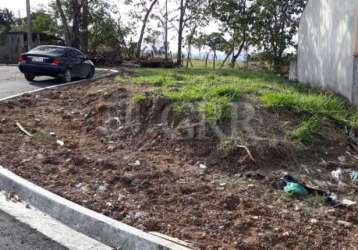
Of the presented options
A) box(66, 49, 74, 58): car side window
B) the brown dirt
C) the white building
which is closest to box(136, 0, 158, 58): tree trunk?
box(66, 49, 74, 58): car side window

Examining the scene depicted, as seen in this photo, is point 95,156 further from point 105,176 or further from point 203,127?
point 203,127

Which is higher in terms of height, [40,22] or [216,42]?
[40,22]

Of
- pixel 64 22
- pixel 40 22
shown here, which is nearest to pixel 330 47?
pixel 64 22

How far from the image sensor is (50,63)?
51.5ft

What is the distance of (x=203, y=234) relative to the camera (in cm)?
398

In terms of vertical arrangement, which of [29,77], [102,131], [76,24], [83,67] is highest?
[76,24]

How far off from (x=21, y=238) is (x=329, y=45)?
1051 cm

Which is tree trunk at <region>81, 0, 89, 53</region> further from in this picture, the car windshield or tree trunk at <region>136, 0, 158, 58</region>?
the car windshield

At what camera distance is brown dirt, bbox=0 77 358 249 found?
409 centimetres

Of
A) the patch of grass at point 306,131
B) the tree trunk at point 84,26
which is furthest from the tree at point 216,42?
the patch of grass at point 306,131

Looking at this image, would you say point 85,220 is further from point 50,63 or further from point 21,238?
point 50,63

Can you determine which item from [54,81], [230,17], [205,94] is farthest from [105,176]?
[230,17]

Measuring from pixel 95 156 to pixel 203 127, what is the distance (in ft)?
4.86

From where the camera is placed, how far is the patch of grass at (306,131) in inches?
245
